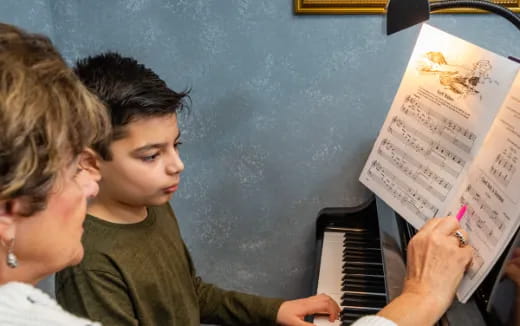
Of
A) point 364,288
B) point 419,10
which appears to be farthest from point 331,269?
point 419,10


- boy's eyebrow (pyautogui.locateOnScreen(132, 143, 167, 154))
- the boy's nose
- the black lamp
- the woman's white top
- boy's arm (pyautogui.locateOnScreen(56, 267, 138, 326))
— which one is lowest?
boy's arm (pyautogui.locateOnScreen(56, 267, 138, 326))

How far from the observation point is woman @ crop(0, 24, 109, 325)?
2.39 feet

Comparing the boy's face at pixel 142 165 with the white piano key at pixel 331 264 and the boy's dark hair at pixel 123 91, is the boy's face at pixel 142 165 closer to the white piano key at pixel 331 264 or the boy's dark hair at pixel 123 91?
the boy's dark hair at pixel 123 91

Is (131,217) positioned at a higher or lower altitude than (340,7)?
lower

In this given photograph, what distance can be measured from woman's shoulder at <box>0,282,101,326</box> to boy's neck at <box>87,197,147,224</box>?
1.67ft

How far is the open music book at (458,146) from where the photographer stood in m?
1.07

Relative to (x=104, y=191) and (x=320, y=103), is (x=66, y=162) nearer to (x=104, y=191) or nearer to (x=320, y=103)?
(x=104, y=191)

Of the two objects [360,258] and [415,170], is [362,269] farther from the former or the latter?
[415,170]

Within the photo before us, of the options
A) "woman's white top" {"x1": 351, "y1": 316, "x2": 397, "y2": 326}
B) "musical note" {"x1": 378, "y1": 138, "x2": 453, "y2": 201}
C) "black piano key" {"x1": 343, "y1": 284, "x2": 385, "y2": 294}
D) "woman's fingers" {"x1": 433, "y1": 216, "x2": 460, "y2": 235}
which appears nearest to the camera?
"woman's white top" {"x1": 351, "y1": 316, "x2": 397, "y2": 326}

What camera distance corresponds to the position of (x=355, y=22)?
6.12 feet

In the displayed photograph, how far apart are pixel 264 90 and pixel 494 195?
3.34 ft

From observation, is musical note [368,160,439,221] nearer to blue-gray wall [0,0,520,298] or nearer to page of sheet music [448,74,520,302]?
page of sheet music [448,74,520,302]

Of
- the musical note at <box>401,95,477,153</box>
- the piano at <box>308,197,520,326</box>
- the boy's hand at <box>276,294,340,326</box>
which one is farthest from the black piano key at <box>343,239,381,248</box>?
the musical note at <box>401,95,477,153</box>

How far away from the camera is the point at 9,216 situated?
790 millimetres
